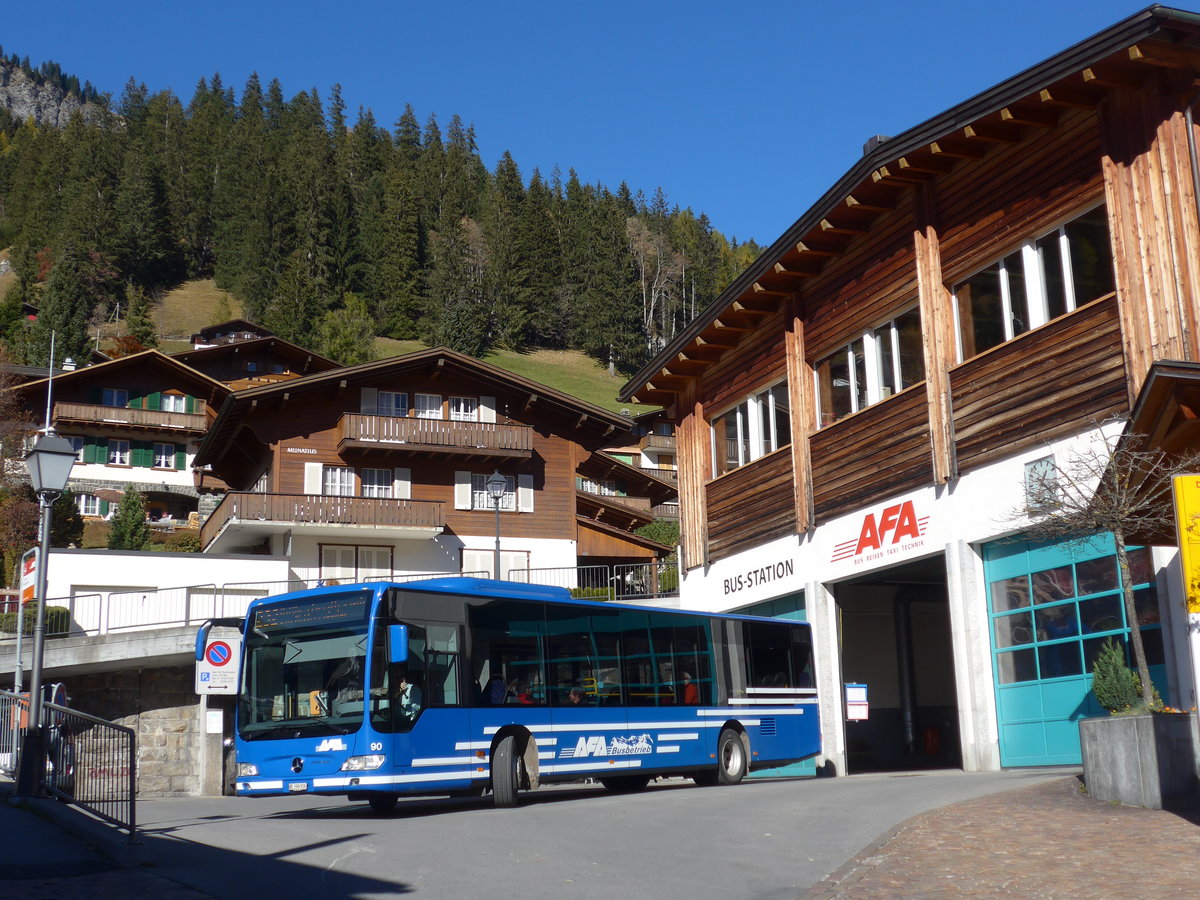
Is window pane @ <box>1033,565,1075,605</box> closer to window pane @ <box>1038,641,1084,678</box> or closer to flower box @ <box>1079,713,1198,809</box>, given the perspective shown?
window pane @ <box>1038,641,1084,678</box>

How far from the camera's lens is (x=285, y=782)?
15.7 metres

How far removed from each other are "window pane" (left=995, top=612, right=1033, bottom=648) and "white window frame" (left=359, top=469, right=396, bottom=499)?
1286 inches

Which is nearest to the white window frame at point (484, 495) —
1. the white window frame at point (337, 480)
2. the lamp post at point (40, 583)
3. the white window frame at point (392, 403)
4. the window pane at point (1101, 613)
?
the white window frame at point (392, 403)

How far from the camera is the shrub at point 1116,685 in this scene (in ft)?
46.1

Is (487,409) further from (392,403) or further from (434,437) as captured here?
(392,403)

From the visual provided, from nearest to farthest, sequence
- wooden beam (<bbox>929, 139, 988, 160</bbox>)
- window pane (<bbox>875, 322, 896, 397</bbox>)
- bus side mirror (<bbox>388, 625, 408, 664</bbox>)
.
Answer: bus side mirror (<bbox>388, 625, 408, 664</bbox>)
wooden beam (<bbox>929, 139, 988, 160</bbox>)
window pane (<bbox>875, 322, 896, 397</bbox>)

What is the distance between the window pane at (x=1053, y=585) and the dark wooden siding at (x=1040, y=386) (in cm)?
178

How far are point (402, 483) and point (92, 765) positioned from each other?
117ft

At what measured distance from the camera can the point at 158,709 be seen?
29.5m

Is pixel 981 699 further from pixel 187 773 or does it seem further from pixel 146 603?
pixel 146 603

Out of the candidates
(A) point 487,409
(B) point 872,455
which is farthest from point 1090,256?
(A) point 487,409

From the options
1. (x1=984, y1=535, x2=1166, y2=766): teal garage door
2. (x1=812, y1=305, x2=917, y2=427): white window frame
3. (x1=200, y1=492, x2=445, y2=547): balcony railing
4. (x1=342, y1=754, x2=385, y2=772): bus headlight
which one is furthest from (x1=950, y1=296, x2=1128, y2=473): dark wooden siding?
(x1=200, y1=492, x2=445, y2=547): balcony railing

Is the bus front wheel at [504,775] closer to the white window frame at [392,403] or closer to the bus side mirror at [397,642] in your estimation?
the bus side mirror at [397,642]

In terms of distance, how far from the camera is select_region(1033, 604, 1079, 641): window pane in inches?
692
